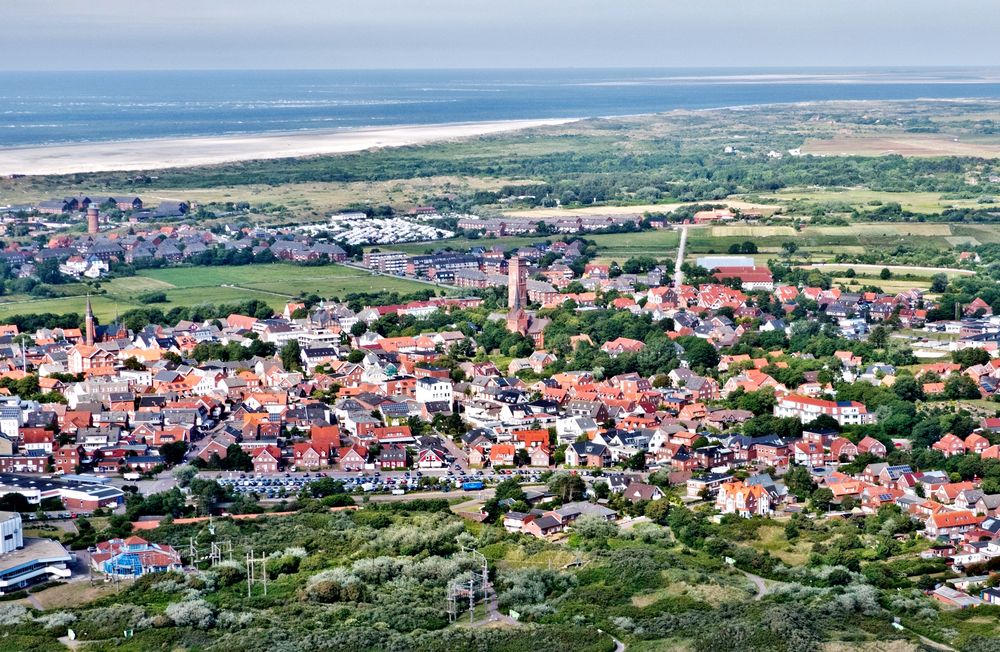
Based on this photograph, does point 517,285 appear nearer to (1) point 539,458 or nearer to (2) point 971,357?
(2) point 971,357

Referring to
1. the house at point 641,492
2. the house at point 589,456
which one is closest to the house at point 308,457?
the house at point 589,456

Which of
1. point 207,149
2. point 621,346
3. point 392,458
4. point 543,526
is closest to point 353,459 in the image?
point 392,458

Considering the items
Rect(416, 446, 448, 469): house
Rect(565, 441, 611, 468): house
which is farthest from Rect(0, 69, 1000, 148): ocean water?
Rect(565, 441, 611, 468): house

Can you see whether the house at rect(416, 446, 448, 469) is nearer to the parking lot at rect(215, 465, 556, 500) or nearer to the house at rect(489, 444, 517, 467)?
the parking lot at rect(215, 465, 556, 500)

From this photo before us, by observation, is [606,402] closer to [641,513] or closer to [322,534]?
[641,513]

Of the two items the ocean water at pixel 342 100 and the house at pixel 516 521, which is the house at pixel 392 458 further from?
the ocean water at pixel 342 100

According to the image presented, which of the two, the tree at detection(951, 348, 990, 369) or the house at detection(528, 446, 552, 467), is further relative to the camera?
the tree at detection(951, 348, 990, 369)
